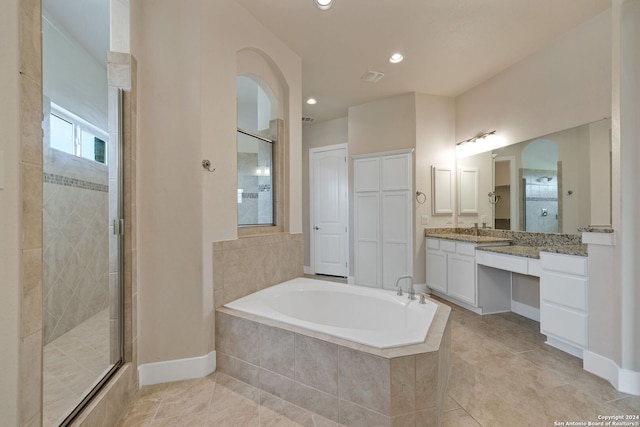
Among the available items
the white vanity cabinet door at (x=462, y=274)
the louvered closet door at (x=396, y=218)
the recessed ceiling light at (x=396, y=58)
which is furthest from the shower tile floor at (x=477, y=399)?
the recessed ceiling light at (x=396, y=58)

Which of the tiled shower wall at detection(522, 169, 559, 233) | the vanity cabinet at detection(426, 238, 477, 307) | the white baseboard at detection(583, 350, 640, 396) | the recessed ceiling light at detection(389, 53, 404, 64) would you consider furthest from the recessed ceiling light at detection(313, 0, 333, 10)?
the white baseboard at detection(583, 350, 640, 396)

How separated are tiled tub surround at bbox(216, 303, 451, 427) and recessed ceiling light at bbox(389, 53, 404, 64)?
8.54 ft

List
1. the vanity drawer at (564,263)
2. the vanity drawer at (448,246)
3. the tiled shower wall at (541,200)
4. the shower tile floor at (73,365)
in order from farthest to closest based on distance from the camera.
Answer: the vanity drawer at (448,246) < the tiled shower wall at (541,200) < the vanity drawer at (564,263) < the shower tile floor at (73,365)

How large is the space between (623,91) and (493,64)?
66.3 inches

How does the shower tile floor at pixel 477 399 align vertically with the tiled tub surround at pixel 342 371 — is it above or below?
below

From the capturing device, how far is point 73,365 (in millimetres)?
1475

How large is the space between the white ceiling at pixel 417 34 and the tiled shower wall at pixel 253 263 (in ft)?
6.33

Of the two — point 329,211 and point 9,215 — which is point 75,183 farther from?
point 329,211

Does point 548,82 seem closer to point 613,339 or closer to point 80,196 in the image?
point 613,339

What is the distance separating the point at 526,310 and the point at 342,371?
104 inches

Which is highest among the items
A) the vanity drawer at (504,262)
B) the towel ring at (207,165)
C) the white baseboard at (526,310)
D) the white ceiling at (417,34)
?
the white ceiling at (417,34)

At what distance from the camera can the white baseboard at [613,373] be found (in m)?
1.72

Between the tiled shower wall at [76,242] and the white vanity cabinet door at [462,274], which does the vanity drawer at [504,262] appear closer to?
the white vanity cabinet door at [462,274]

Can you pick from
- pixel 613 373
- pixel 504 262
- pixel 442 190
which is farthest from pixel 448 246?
pixel 613 373
